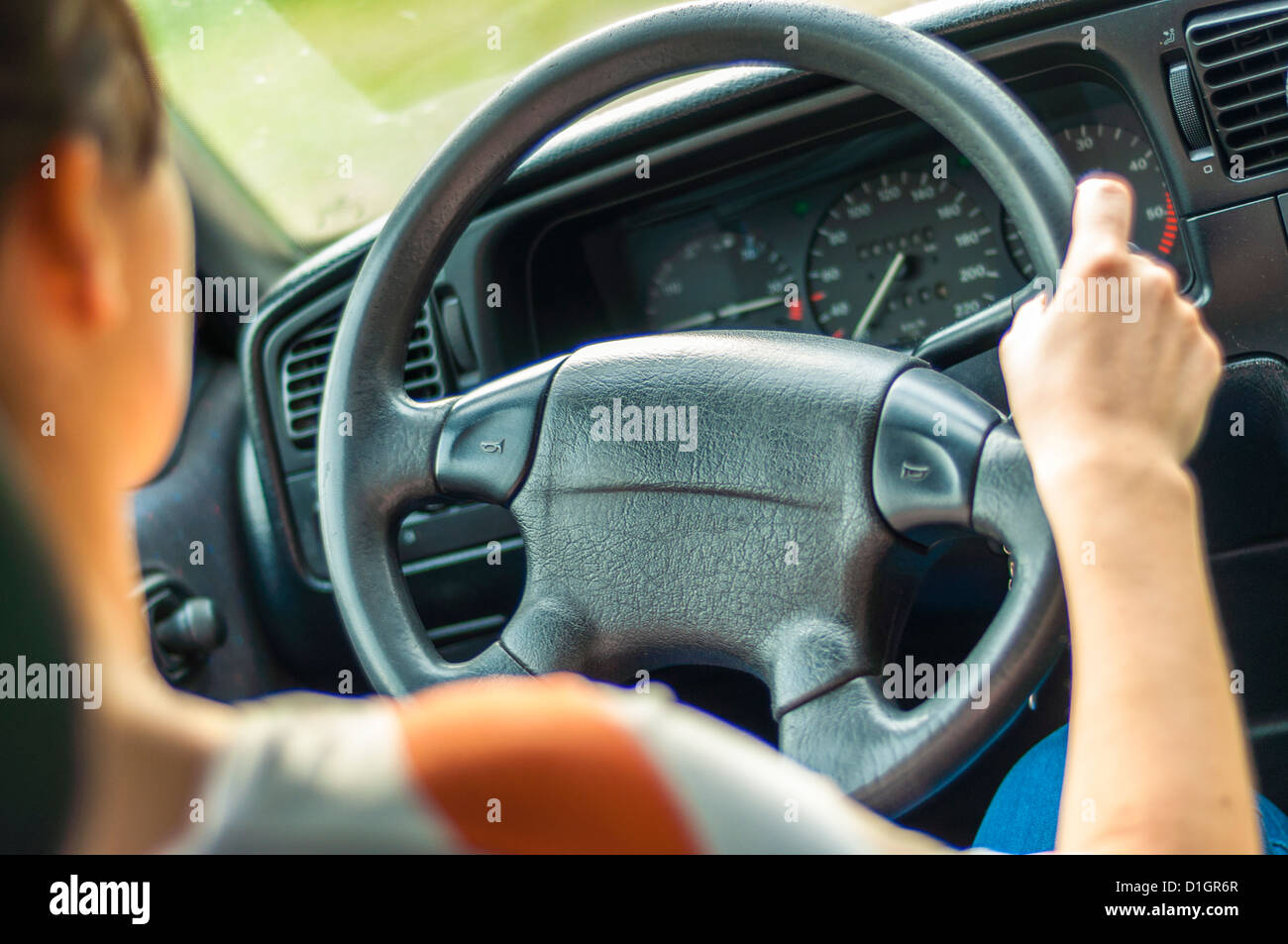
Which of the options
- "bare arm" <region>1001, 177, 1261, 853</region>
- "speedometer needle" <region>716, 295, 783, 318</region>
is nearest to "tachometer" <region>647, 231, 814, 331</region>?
"speedometer needle" <region>716, 295, 783, 318</region>

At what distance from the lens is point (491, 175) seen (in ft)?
3.37

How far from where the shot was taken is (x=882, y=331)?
1.37 metres

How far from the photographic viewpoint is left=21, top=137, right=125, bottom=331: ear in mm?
397

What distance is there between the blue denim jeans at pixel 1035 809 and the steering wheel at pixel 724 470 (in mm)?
226

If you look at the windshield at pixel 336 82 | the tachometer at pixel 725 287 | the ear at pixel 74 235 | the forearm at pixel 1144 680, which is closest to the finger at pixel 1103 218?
the forearm at pixel 1144 680

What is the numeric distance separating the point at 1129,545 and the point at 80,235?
49 cm

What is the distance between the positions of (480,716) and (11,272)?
210mm

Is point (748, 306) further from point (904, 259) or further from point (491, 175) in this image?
point (491, 175)

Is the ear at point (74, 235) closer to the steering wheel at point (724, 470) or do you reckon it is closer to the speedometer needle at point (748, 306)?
the steering wheel at point (724, 470)

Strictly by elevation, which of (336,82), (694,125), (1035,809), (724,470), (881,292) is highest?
(336,82)

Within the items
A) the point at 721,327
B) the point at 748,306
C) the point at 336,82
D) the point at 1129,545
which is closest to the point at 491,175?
the point at 721,327
